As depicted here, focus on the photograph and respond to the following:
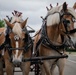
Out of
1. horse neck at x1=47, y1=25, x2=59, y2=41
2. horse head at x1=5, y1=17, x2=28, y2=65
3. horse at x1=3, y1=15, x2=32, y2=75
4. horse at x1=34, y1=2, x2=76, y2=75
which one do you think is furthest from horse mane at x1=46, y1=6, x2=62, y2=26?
horse head at x1=5, y1=17, x2=28, y2=65

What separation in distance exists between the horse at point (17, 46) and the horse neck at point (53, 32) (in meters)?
0.60

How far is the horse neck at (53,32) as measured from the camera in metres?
10.6

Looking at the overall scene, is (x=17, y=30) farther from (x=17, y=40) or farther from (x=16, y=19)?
(x=16, y=19)

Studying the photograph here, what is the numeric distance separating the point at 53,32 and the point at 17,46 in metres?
1.40

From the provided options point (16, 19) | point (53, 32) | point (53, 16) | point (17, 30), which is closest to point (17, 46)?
point (17, 30)

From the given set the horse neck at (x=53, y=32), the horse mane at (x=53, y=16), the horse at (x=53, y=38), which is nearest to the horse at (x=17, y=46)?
the horse at (x=53, y=38)

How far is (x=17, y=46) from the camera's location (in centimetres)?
972

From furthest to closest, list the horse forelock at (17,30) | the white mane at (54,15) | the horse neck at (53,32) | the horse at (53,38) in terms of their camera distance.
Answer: the horse neck at (53,32) → the horse at (53,38) → the white mane at (54,15) → the horse forelock at (17,30)

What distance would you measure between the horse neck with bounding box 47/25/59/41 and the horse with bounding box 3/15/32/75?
0.60 metres

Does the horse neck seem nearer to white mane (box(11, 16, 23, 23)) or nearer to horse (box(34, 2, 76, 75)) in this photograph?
horse (box(34, 2, 76, 75))

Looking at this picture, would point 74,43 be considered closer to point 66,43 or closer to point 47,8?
point 66,43

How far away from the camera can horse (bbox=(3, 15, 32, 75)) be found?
31.9 ft

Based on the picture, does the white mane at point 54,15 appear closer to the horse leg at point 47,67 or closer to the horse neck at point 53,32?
the horse neck at point 53,32

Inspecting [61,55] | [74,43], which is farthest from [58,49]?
[74,43]
